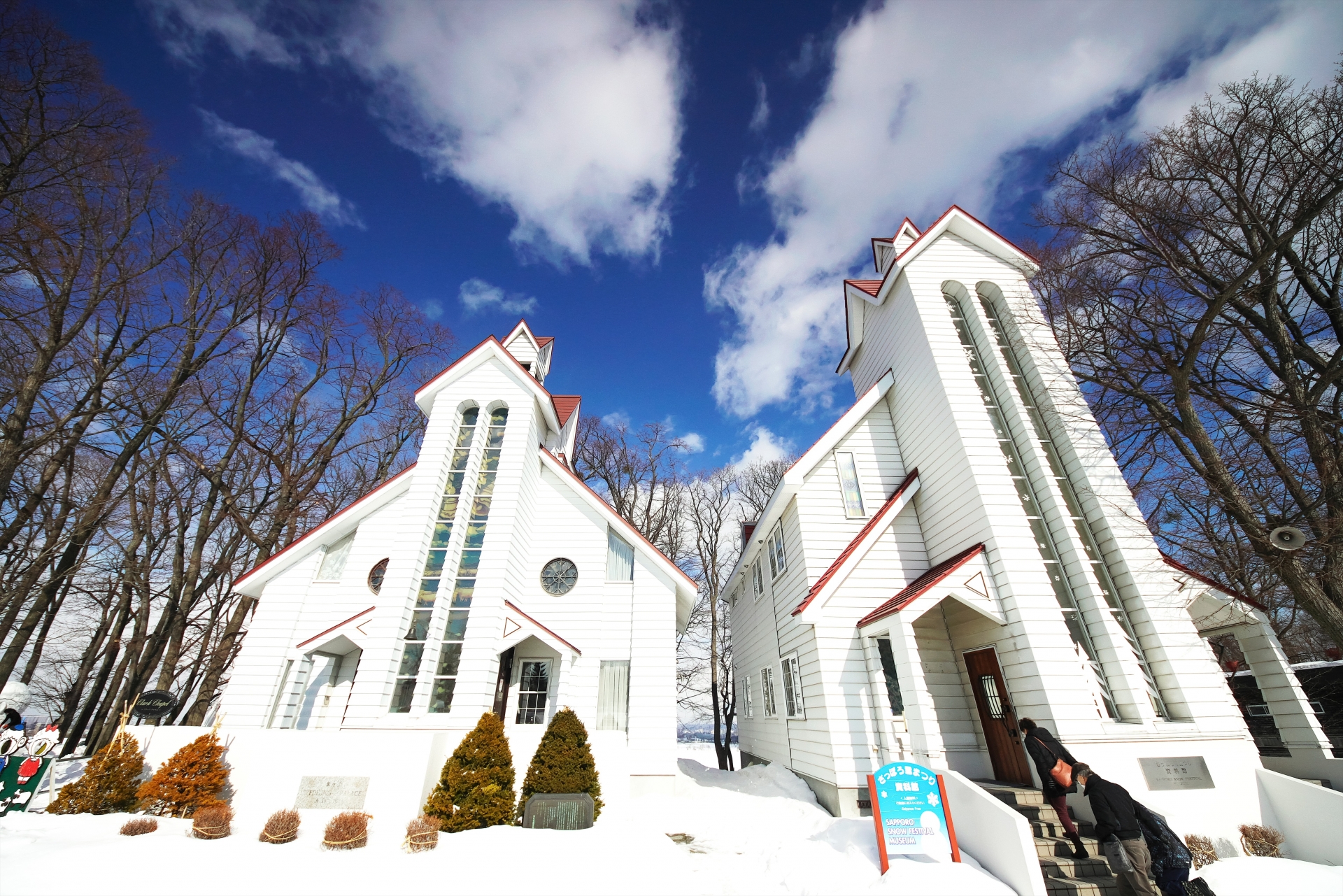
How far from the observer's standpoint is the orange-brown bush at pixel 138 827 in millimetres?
7023

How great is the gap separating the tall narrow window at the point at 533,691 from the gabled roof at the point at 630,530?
3614 millimetres

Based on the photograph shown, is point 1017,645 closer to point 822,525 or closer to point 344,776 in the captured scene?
point 822,525

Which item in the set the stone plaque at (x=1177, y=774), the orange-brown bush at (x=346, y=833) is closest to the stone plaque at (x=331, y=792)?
the orange-brown bush at (x=346, y=833)

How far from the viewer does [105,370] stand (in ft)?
40.0

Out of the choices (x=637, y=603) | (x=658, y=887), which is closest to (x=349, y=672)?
(x=637, y=603)

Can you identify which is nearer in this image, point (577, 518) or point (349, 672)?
point (349, 672)

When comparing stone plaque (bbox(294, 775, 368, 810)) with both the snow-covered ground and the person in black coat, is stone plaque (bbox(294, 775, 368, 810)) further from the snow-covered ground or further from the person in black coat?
the person in black coat

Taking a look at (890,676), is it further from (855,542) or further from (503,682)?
(503,682)

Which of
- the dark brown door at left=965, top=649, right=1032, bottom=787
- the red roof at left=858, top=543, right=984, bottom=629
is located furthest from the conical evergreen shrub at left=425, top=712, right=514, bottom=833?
the dark brown door at left=965, top=649, right=1032, bottom=787

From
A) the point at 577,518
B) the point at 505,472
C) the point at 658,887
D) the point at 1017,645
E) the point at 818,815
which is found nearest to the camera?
the point at 658,887

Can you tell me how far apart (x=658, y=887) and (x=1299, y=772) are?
36.1ft

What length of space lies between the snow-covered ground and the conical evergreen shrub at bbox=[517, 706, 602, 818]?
70 centimetres

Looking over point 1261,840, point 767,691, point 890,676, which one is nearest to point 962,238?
point 890,676

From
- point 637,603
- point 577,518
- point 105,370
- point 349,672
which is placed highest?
point 105,370
